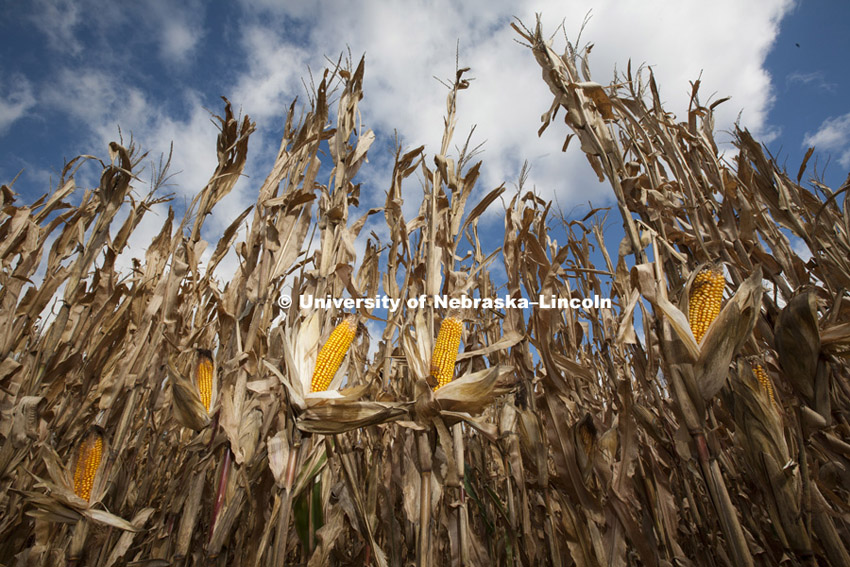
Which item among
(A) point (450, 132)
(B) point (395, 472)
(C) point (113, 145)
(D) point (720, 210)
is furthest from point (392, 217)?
(C) point (113, 145)

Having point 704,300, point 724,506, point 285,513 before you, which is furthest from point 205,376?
point 704,300

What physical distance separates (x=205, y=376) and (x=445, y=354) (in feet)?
4.21

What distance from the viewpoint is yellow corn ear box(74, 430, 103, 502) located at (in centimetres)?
212

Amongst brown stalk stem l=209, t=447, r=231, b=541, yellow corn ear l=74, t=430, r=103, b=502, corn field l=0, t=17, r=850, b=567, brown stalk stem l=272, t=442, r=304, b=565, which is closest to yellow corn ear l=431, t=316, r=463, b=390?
corn field l=0, t=17, r=850, b=567

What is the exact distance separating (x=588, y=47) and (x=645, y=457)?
2838mm

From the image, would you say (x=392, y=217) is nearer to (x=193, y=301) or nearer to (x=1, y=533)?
(x=193, y=301)

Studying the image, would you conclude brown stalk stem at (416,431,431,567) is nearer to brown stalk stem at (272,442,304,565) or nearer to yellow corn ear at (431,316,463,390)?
yellow corn ear at (431,316,463,390)

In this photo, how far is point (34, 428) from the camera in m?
2.46

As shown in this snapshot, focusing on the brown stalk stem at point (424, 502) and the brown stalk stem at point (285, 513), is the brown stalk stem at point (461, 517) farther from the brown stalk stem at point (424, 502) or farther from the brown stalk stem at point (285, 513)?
the brown stalk stem at point (285, 513)

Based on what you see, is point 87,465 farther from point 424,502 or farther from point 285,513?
point 424,502

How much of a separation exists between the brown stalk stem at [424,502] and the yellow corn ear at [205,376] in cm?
113

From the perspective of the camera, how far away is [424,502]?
1852 mm

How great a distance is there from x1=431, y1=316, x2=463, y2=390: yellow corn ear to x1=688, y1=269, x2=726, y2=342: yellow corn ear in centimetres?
108

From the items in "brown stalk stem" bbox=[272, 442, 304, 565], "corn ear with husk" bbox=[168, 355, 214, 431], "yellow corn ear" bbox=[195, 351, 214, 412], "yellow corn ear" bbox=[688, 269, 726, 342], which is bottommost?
"brown stalk stem" bbox=[272, 442, 304, 565]
